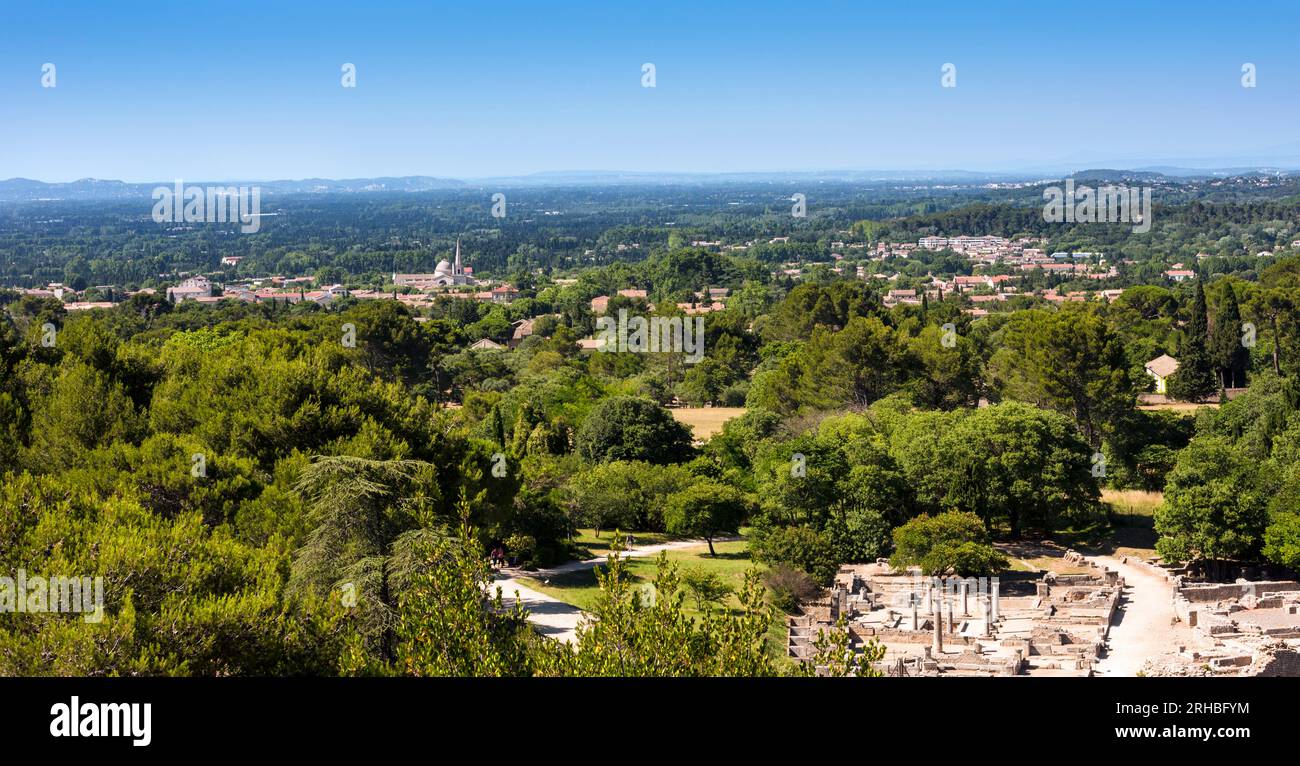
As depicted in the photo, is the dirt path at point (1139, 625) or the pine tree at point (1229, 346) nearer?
the dirt path at point (1139, 625)

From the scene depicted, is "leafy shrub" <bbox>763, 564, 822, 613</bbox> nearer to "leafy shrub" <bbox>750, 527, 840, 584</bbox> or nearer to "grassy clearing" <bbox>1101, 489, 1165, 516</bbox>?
"leafy shrub" <bbox>750, 527, 840, 584</bbox>

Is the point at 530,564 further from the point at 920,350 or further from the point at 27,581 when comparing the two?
the point at 920,350

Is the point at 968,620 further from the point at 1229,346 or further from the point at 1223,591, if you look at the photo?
the point at 1229,346

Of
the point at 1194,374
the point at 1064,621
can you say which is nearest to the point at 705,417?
the point at 1194,374

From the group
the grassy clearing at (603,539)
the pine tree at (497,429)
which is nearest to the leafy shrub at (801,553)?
the grassy clearing at (603,539)

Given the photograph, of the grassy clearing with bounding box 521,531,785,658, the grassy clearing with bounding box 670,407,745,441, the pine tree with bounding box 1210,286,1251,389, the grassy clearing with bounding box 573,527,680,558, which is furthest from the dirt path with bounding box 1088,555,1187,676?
the pine tree with bounding box 1210,286,1251,389

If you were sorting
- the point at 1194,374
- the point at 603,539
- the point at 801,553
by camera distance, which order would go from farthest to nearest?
the point at 1194,374, the point at 603,539, the point at 801,553

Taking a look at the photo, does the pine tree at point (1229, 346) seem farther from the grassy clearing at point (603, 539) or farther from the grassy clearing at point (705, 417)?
the grassy clearing at point (603, 539)
